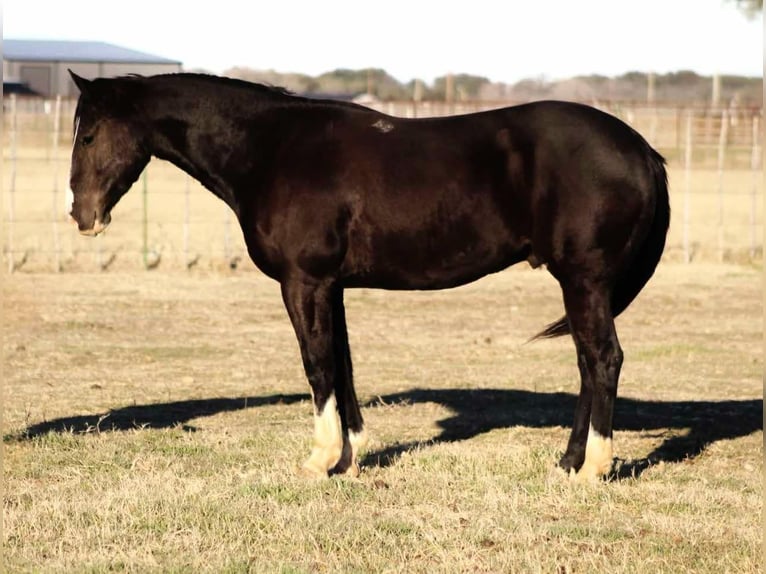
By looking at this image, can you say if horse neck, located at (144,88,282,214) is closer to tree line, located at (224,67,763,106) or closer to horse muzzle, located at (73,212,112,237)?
horse muzzle, located at (73,212,112,237)

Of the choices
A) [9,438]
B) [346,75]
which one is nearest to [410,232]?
[9,438]

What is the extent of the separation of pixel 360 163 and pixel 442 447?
2.02m

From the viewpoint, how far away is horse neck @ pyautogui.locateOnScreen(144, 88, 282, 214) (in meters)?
6.95

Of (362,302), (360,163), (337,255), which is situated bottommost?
(362,302)

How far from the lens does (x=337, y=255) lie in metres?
6.68

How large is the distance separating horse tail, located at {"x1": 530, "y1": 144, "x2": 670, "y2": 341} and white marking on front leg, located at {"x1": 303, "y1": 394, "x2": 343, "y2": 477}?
152 cm

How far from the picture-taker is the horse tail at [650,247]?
6.73 meters

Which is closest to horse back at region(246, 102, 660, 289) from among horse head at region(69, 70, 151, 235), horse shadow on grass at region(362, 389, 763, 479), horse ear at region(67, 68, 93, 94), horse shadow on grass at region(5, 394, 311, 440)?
horse head at region(69, 70, 151, 235)

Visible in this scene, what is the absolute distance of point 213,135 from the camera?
698 centimetres

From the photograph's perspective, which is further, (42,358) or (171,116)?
(42,358)

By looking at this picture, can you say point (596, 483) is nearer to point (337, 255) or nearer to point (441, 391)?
point (337, 255)

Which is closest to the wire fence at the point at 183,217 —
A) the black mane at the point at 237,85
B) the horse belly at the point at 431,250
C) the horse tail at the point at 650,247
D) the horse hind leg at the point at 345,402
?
the black mane at the point at 237,85

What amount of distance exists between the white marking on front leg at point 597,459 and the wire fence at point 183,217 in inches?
331

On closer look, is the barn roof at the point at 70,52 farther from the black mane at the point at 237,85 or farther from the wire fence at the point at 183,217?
the black mane at the point at 237,85
